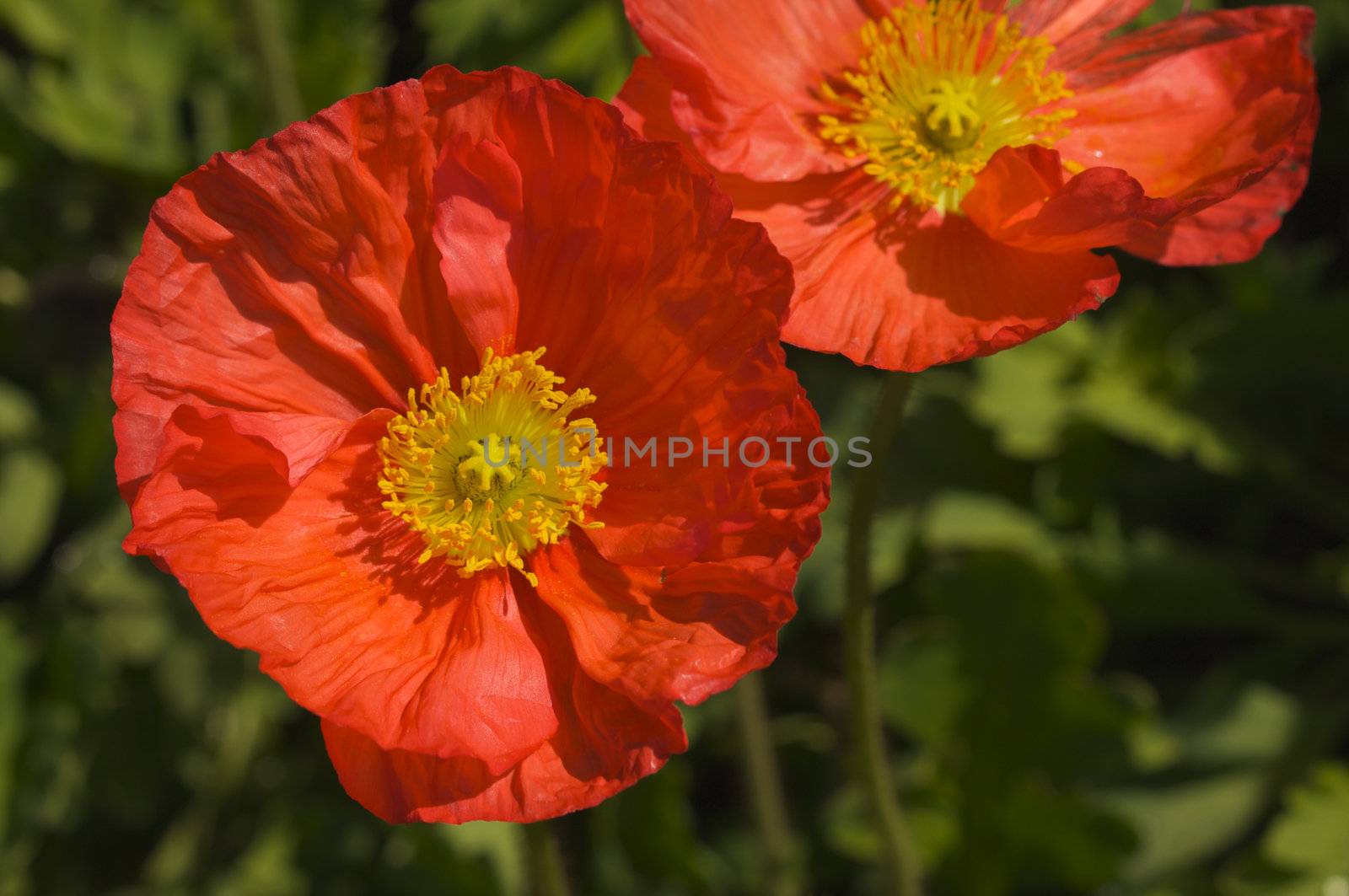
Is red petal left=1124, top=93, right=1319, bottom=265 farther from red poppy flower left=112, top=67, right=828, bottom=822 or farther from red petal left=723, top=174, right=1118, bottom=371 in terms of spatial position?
red poppy flower left=112, top=67, right=828, bottom=822

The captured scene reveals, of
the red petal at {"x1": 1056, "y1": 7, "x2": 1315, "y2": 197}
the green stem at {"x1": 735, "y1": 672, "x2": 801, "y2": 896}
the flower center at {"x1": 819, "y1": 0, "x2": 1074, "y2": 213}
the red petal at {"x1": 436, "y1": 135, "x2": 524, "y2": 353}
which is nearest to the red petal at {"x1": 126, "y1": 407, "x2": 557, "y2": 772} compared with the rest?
the red petal at {"x1": 436, "y1": 135, "x2": 524, "y2": 353}

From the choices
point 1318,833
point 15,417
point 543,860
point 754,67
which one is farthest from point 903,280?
point 15,417

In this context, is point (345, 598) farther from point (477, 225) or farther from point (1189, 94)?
point (1189, 94)

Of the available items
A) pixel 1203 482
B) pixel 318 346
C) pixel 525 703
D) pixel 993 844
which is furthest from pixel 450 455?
pixel 1203 482

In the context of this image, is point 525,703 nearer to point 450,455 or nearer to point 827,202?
point 450,455

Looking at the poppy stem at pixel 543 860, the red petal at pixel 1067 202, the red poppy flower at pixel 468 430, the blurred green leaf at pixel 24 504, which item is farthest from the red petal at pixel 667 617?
the blurred green leaf at pixel 24 504

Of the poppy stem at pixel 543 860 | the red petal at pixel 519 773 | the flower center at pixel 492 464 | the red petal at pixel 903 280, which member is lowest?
the poppy stem at pixel 543 860

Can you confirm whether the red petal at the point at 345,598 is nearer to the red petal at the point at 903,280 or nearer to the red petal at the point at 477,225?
the red petal at the point at 477,225
